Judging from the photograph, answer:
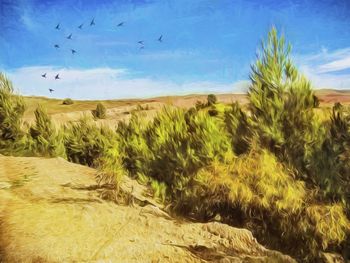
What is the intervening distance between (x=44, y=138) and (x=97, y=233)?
4.31m

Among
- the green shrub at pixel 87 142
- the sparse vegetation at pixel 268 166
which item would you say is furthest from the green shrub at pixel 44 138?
the sparse vegetation at pixel 268 166

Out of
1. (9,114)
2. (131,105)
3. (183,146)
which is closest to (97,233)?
(183,146)

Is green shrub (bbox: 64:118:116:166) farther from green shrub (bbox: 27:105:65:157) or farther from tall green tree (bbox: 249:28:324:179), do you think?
tall green tree (bbox: 249:28:324:179)

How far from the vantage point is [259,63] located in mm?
5555

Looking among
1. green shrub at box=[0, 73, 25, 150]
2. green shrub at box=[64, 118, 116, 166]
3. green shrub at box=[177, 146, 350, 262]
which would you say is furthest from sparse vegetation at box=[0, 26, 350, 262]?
green shrub at box=[0, 73, 25, 150]

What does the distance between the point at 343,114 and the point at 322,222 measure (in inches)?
44.3

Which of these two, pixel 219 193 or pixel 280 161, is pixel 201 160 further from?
pixel 280 161

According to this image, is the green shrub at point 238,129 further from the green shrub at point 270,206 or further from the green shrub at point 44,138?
the green shrub at point 44,138

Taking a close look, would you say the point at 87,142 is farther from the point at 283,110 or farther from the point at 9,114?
the point at 283,110

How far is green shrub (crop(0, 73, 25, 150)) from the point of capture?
8.52 meters

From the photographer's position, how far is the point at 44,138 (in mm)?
8469

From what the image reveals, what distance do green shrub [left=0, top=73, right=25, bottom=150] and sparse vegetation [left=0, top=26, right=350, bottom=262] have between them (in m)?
3.02

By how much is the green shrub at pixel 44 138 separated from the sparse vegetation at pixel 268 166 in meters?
2.22

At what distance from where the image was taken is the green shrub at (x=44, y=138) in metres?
8.09
